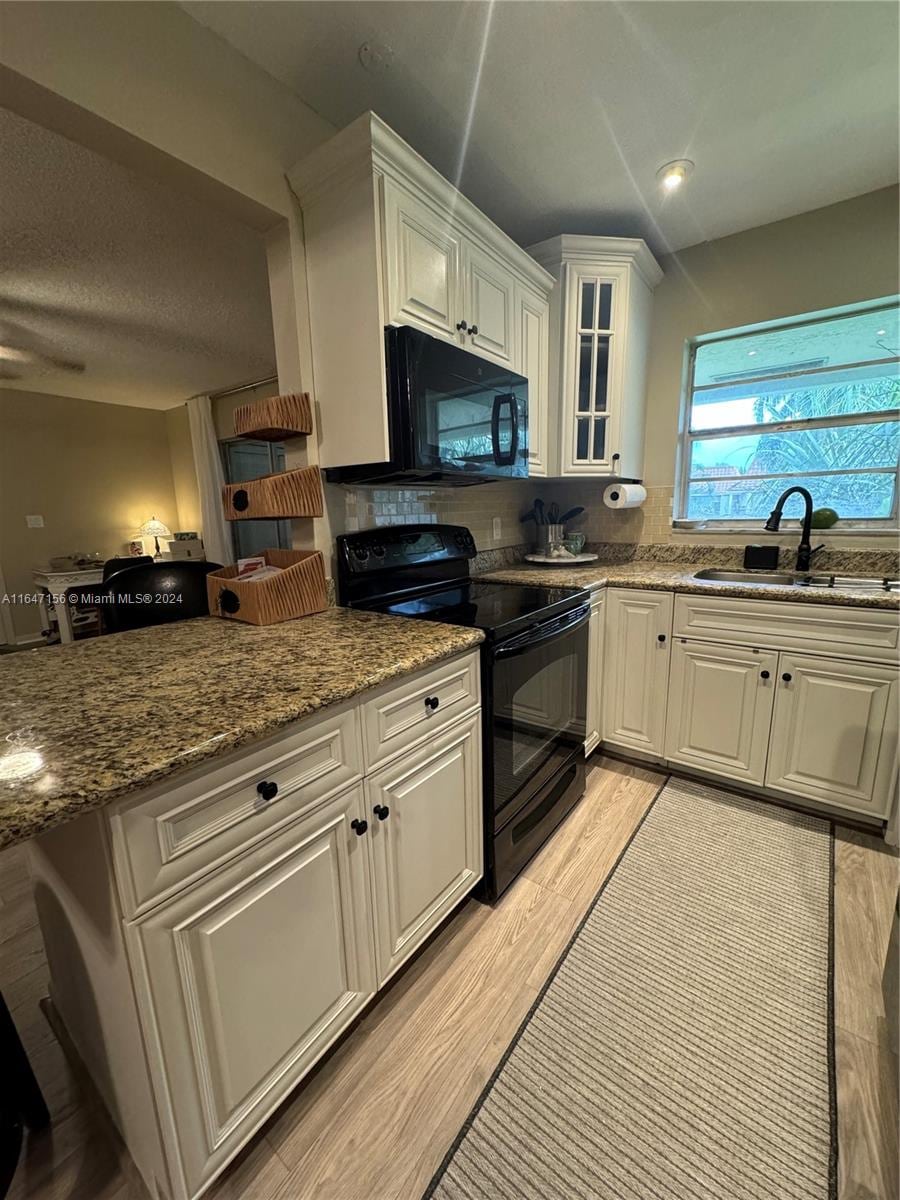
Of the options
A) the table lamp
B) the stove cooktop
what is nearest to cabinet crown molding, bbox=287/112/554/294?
the stove cooktop

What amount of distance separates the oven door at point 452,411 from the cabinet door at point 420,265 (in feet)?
0.34

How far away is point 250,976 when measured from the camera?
0.86 m

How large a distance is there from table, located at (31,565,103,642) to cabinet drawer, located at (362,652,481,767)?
4340 mm

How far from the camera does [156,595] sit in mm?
1759

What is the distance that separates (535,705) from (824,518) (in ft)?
5.52

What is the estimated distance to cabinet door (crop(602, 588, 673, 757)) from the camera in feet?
7.00

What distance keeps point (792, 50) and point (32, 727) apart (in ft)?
8.43

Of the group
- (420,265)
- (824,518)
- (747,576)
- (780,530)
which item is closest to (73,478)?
(420,265)

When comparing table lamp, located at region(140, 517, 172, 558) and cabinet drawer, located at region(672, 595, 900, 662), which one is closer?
cabinet drawer, located at region(672, 595, 900, 662)

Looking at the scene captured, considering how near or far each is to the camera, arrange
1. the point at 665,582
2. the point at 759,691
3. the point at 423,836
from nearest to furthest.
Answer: the point at 423,836
the point at 759,691
the point at 665,582

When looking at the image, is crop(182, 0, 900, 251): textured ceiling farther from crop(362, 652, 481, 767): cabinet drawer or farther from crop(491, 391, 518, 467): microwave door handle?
crop(362, 652, 481, 767): cabinet drawer

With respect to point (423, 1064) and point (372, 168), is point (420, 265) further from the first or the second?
point (423, 1064)

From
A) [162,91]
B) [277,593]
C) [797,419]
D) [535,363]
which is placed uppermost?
[162,91]

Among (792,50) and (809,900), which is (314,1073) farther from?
(792,50)
